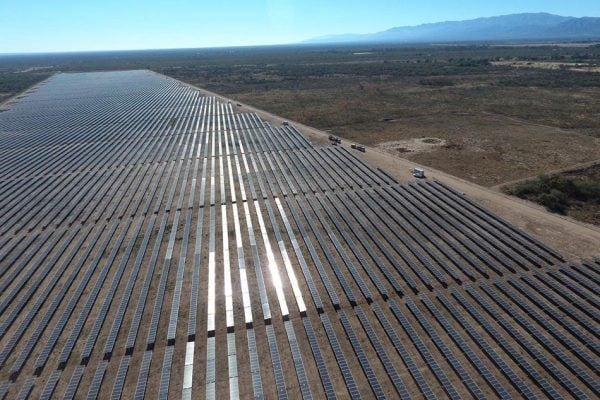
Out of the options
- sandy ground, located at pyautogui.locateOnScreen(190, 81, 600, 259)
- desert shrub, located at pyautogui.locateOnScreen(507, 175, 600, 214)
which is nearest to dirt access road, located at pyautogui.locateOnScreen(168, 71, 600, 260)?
sandy ground, located at pyautogui.locateOnScreen(190, 81, 600, 259)

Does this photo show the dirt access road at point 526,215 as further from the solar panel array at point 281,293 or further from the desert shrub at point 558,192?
the solar panel array at point 281,293

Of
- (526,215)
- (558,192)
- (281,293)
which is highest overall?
(558,192)

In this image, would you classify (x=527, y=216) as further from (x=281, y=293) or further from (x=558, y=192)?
(x=281, y=293)

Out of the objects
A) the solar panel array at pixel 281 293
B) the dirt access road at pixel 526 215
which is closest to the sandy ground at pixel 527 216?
the dirt access road at pixel 526 215

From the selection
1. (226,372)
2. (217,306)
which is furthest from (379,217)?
(226,372)

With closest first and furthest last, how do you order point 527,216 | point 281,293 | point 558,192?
point 281,293 → point 527,216 → point 558,192

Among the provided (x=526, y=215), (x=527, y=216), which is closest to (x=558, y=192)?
(x=526, y=215)

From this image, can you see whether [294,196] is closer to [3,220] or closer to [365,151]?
[365,151]
